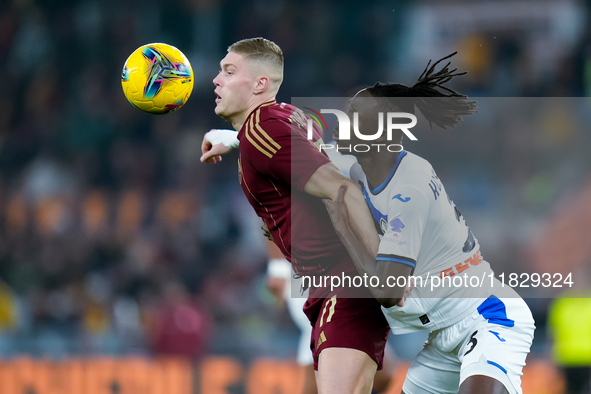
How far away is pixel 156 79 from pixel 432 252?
6.03 feet

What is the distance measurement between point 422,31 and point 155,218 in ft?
18.2

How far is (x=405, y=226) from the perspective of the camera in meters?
3.40

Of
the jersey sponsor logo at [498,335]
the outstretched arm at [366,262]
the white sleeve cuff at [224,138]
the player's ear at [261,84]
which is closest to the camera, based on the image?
the outstretched arm at [366,262]

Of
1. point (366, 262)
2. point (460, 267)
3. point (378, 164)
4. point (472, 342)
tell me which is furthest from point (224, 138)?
point (472, 342)

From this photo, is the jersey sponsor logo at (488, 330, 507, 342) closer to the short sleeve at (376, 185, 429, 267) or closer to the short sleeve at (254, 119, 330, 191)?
the short sleeve at (376, 185, 429, 267)

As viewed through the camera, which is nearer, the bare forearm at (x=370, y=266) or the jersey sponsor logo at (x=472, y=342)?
the bare forearm at (x=370, y=266)

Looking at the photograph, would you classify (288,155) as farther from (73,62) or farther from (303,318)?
(73,62)

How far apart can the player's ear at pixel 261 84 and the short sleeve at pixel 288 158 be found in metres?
0.40

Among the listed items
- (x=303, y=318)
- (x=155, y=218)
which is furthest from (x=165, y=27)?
(x=303, y=318)

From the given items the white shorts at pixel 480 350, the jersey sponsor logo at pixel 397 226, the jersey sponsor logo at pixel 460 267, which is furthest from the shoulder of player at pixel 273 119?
the white shorts at pixel 480 350

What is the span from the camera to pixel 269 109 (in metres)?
3.72

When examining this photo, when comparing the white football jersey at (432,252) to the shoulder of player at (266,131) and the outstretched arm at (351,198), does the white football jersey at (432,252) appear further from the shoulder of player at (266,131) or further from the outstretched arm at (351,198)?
the shoulder of player at (266,131)

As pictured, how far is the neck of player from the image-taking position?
359 cm

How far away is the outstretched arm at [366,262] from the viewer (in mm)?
3352
